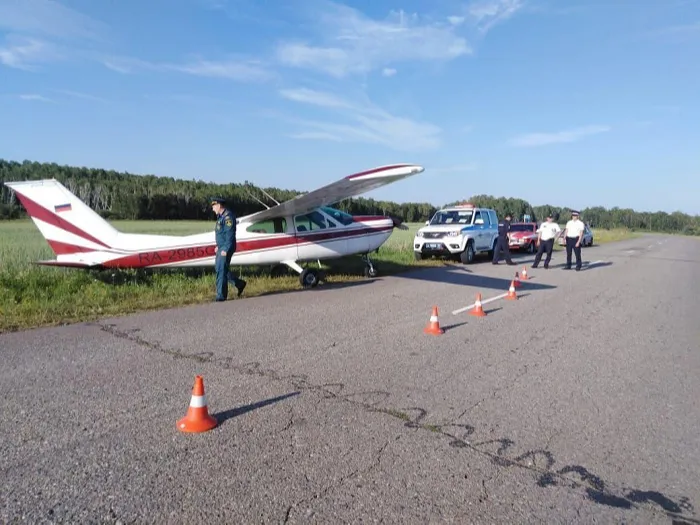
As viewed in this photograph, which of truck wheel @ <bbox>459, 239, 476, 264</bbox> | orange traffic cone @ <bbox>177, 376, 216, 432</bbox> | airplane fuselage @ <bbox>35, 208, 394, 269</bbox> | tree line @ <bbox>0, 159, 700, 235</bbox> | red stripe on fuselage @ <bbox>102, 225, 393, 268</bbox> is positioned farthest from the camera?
tree line @ <bbox>0, 159, 700, 235</bbox>

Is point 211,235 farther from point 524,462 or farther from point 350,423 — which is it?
point 524,462

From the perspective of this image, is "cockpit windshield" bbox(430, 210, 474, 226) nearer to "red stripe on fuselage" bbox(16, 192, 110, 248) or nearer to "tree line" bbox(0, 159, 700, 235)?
"red stripe on fuselage" bbox(16, 192, 110, 248)

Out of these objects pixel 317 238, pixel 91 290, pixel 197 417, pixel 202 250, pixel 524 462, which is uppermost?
pixel 317 238

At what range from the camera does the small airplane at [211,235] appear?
925 cm

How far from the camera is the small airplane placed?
925 centimetres

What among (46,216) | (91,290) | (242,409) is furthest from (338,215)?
(242,409)

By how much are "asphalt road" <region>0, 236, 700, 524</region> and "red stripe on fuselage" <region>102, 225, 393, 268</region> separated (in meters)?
2.66

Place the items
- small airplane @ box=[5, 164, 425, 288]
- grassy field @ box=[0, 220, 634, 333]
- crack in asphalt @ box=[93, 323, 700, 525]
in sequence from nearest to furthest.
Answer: crack in asphalt @ box=[93, 323, 700, 525], grassy field @ box=[0, 220, 634, 333], small airplane @ box=[5, 164, 425, 288]

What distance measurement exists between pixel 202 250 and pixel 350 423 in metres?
7.37

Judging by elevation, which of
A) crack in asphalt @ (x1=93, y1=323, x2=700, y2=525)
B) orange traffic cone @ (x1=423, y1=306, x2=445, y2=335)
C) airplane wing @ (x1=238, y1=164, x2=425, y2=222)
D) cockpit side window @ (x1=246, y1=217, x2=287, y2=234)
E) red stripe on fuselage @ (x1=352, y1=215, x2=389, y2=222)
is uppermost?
airplane wing @ (x1=238, y1=164, x2=425, y2=222)

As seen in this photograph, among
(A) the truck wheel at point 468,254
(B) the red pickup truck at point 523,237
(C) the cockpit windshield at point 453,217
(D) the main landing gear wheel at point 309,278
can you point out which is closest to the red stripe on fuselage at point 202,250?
(D) the main landing gear wheel at point 309,278

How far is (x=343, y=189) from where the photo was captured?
404 inches

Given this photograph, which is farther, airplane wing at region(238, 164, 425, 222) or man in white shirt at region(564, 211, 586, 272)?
man in white shirt at region(564, 211, 586, 272)

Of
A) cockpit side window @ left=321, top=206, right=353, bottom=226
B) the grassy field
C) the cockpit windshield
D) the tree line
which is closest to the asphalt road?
the grassy field
